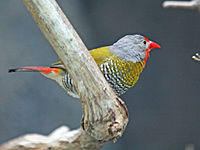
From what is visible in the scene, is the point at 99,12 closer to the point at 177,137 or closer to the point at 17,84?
the point at 17,84

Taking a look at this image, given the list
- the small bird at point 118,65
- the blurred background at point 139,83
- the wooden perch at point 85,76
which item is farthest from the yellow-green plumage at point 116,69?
the blurred background at point 139,83

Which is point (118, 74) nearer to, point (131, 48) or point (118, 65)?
point (118, 65)

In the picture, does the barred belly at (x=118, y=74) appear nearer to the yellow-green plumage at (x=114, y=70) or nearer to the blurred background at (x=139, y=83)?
the yellow-green plumage at (x=114, y=70)

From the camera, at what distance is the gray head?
1961 millimetres

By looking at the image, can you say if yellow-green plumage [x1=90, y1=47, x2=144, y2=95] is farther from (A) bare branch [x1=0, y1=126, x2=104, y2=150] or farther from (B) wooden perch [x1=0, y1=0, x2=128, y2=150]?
(A) bare branch [x1=0, y1=126, x2=104, y2=150]

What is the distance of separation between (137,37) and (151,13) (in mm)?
1581

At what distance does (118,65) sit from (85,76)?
0.39 meters

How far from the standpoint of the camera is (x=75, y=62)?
1.58 m

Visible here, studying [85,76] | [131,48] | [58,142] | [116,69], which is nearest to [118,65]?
[116,69]

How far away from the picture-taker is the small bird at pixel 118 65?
1.90 metres

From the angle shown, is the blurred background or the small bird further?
the blurred background

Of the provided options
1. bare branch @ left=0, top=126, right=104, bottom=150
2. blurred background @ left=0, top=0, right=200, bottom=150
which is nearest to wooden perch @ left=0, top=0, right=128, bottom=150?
bare branch @ left=0, top=126, right=104, bottom=150

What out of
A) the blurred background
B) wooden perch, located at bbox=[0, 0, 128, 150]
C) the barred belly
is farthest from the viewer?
the blurred background

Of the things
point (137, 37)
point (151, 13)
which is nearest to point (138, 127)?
point (151, 13)
